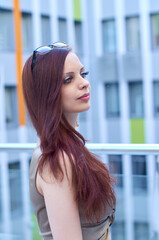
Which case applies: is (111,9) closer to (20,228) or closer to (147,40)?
(147,40)

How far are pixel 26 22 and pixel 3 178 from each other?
11.4 m

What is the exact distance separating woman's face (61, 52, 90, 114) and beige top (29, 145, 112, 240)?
0.13 meters

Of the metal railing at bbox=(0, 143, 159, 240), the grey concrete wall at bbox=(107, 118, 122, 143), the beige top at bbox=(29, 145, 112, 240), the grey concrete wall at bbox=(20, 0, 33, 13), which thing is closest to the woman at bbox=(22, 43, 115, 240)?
the beige top at bbox=(29, 145, 112, 240)

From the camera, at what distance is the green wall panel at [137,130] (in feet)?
47.8

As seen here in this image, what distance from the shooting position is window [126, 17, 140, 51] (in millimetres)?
13984

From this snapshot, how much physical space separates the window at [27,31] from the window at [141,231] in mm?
11634

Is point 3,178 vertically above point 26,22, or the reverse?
point 26,22

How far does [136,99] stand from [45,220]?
13.7 m

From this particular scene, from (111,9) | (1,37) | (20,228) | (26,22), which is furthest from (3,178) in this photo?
(111,9)

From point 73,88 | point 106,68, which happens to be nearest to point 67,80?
point 73,88

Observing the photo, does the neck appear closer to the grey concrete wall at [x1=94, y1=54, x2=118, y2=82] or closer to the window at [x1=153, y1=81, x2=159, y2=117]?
the window at [x1=153, y1=81, x2=159, y2=117]

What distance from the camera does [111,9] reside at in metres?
14.2

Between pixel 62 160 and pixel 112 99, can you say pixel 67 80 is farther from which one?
pixel 112 99

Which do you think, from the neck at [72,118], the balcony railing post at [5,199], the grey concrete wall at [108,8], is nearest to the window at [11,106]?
the grey concrete wall at [108,8]
